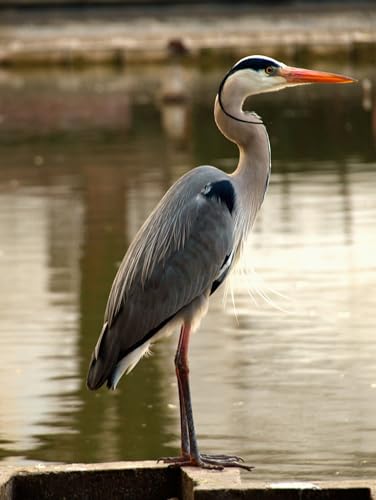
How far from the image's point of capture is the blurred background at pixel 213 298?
791 centimetres

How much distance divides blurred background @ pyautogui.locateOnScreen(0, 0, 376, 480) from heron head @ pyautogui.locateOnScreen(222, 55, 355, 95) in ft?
4.31

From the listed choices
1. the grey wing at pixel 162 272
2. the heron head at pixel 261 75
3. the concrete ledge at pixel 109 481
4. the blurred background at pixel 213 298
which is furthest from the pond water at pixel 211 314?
the concrete ledge at pixel 109 481

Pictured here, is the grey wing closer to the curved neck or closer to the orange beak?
the curved neck

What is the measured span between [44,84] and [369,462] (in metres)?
31.2

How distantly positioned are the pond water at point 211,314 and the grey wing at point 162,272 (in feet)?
1.77

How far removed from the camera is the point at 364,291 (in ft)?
37.8

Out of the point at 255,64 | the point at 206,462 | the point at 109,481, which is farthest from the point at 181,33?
the point at 109,481

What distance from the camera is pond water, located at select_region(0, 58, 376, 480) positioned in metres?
7.84

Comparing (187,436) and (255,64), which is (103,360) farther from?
(255,64)

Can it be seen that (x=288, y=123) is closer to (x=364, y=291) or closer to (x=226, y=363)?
(x=364, y=291)

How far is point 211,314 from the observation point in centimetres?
1116

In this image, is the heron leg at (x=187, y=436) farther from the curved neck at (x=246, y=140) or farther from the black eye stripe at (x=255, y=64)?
the black eye stripe at (x=255, y=64)

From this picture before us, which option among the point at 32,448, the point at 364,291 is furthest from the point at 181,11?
the point at 32,448

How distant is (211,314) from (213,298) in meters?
0.79
